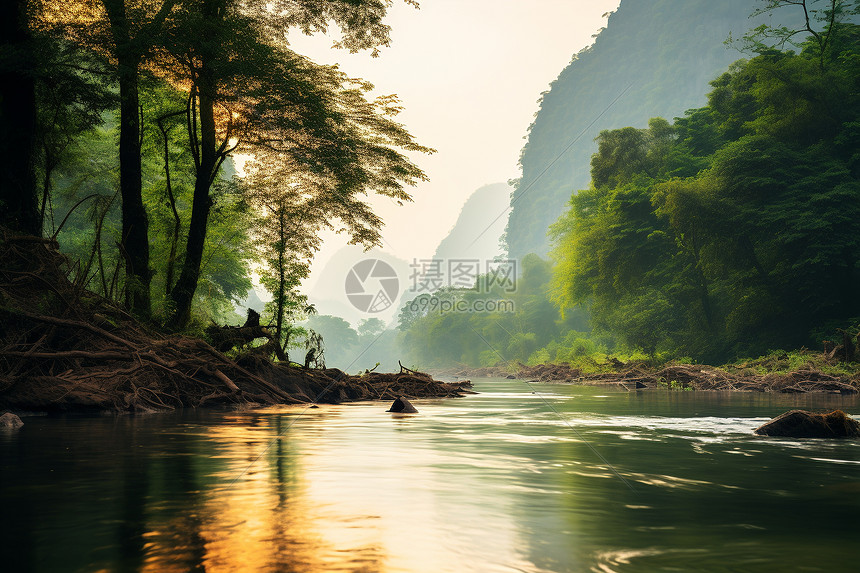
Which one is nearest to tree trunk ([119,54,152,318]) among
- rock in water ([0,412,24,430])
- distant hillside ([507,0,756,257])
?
rock in water ([0,412,24,430])

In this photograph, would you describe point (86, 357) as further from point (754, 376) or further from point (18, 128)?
point (754, 376)

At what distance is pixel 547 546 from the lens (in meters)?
3.11

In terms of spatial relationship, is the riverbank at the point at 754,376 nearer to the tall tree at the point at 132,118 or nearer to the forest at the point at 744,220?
the forest at the point at 744,220

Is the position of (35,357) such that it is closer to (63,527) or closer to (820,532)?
(63,527)

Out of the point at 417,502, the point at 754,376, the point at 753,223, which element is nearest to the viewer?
the point at 417,502

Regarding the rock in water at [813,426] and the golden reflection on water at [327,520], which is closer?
the golden reflection on water at [327,520]

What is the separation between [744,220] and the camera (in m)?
29.1

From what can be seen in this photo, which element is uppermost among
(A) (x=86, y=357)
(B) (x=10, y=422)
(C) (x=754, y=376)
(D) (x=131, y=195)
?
(D) (x=131, y=195)

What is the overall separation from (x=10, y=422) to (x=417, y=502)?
6151mm

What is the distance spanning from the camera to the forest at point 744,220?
2727cm

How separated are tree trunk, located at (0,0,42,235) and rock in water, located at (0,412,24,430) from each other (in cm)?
519

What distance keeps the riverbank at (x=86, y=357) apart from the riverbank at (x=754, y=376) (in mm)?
15412

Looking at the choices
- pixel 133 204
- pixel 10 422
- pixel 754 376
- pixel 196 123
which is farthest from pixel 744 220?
pixel 10 422

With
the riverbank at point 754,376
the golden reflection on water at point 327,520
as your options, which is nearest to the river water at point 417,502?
the golden reflection on water at point 327,520
